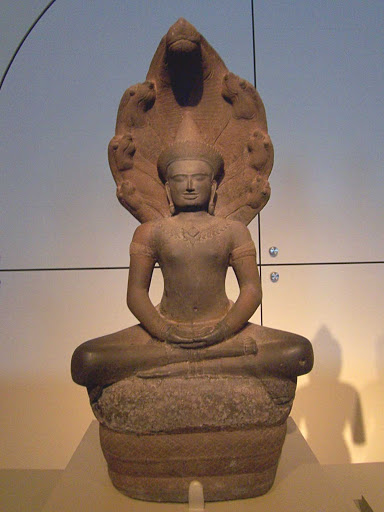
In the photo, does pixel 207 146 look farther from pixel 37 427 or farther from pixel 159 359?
pixel 37 427

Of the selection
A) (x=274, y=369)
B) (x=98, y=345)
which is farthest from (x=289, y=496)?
(x=98, y=345)

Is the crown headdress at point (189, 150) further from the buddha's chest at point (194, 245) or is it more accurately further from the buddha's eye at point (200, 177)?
the buddha's chest at point (194, 245)

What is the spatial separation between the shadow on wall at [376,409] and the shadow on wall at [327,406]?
0.06 m

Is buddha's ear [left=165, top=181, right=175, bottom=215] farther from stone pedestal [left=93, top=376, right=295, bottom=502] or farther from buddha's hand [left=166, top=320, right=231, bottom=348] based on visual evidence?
stone pedestal [left=93, top=376, right=295, bottom=502]

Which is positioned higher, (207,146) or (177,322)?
(207,146)

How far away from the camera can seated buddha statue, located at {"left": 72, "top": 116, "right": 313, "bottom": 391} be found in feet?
6.63

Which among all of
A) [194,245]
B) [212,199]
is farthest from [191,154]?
[194,245]

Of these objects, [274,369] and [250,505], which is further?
[274,369]

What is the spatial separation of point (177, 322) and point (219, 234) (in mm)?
501

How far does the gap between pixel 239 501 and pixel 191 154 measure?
1655mm

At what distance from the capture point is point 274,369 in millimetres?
2016

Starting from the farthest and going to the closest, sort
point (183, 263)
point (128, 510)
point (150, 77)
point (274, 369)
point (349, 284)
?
point (349, 284), point (150, 77), point (183, 263), point (274, 369), point (128, 510)

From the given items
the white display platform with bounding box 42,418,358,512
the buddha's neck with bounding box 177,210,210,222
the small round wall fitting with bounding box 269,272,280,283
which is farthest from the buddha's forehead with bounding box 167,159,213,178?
the white display platform with bounding box 42,418,358,512

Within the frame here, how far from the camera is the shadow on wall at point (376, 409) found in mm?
3299
